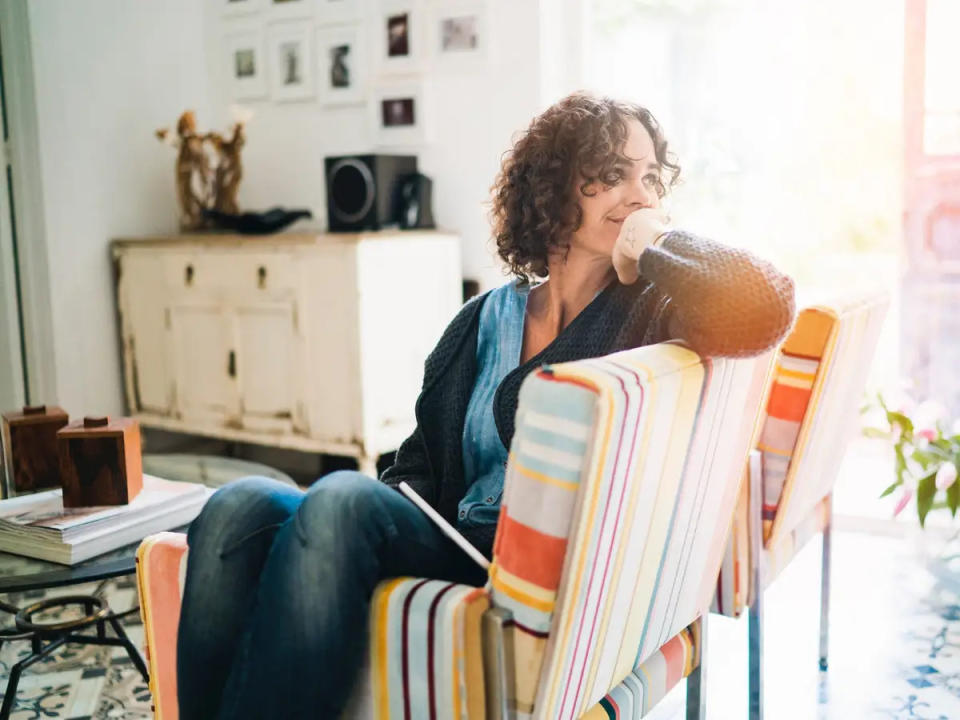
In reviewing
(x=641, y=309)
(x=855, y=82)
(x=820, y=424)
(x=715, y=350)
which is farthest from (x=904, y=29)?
(x=715, y=350)

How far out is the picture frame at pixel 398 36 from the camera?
320cm

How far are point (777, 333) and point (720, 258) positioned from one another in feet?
0.35

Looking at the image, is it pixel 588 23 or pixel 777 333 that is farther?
pixel 588 23

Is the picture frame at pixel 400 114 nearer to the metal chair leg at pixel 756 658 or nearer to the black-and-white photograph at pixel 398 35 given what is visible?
the black-and-white photograph at pixel 398 35

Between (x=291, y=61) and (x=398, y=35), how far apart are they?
1.58 ft

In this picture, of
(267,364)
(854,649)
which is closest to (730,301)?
(854,649)

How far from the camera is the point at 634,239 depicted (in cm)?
132

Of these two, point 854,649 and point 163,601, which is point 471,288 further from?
point 163,601

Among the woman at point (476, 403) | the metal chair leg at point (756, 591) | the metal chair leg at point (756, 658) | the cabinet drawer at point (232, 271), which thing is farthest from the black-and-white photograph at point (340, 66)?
the metal chair leg at point (756, 658)

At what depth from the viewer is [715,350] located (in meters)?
1.10

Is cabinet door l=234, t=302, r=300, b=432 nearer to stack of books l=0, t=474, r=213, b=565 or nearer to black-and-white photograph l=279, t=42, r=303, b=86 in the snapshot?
black-and-white photograph l=279, t=42, r=303, b=86

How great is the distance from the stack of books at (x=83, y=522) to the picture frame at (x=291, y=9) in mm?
2284

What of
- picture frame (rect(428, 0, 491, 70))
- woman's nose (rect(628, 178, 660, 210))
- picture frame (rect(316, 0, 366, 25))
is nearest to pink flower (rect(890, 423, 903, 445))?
woman's nose (rect(628, 178, 660, 210))

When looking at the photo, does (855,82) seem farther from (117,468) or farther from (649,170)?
(117,468)
